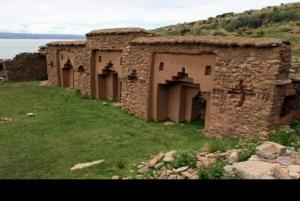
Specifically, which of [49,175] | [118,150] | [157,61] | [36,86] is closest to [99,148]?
[118,150]

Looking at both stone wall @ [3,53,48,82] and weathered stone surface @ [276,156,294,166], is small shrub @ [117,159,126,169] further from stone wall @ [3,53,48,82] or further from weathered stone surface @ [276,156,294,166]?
stone wall @ [3,53,48,82]

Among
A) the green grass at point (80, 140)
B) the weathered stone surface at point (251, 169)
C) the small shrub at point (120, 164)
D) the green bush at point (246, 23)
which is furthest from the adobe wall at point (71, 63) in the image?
the green bush at point (246, 23)

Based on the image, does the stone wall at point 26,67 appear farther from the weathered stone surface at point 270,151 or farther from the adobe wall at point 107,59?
the weathered stone surface at point 270,151

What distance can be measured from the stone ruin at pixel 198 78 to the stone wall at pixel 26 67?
29.5 ft

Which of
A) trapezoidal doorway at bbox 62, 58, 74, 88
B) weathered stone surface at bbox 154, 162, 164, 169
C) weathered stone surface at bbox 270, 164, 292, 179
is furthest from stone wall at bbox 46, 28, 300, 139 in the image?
trapezoidal doorway at bbox 62, 58, 74, 88

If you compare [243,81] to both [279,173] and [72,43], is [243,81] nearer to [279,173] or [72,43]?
[279,173]

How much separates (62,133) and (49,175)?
383cm

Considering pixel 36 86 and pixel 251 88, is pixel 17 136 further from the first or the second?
pixel 36 86

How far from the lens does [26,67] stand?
26.0 metres

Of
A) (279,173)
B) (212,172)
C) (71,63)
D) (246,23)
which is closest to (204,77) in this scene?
(212,172)

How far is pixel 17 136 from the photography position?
37.0 ft

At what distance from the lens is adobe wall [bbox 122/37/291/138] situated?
8617 mm
